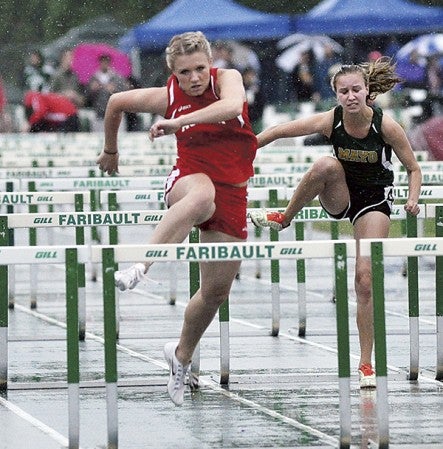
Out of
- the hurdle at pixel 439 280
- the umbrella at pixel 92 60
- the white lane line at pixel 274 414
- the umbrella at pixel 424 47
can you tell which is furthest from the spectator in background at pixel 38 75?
the hurdle at pixel 439 280

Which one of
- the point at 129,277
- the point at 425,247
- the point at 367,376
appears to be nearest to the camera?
the point at 425,247

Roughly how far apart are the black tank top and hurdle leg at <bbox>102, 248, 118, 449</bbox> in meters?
2.63

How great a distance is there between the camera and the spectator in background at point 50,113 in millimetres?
36000

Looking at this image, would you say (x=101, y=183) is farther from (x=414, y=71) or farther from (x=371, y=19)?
(x=371, y=19)

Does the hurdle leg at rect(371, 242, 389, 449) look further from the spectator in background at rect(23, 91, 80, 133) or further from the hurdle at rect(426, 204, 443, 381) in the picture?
the spectator in background at rect(23, 91, 80, 133)

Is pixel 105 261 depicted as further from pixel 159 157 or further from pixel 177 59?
pixel 159 157

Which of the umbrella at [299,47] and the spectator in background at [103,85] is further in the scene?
the umbrella at [299,47]

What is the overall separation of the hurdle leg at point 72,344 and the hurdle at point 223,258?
0.12 m

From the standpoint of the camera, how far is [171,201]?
10.7 m

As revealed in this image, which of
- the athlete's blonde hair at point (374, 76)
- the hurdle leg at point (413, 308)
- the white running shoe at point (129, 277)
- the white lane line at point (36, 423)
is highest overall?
the athlete's blonde hair at point (374, 76)

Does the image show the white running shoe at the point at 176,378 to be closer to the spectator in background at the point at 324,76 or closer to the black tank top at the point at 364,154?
the black tank top at the point at 364,154

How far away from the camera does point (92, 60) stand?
130ft

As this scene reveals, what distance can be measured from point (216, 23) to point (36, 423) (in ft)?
89.8

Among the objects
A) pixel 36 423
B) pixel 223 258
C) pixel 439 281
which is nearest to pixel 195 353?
pixel 439 281
